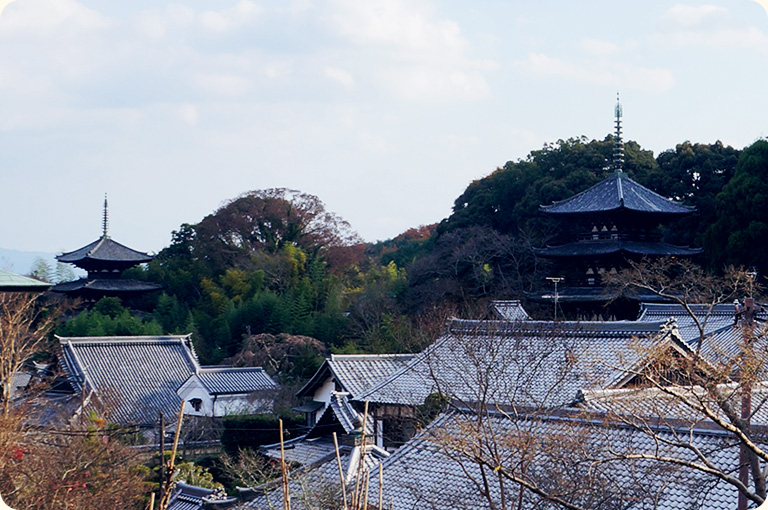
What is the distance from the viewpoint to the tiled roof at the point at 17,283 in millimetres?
5105

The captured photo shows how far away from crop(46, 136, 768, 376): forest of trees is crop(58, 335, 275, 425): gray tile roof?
9.98 feet

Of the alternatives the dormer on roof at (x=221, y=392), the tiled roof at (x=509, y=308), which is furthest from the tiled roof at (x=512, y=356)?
the dormer on roof at (x=221, y=392)

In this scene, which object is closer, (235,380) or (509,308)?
(509,308)

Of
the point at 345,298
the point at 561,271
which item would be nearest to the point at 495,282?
the point at 561,271

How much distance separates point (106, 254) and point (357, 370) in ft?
78.5

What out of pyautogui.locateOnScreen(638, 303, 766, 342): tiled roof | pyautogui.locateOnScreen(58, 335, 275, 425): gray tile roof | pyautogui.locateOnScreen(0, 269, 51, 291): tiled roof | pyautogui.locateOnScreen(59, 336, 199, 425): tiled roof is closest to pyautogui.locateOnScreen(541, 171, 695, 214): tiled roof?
pyautogui.locateOnScreen(638, 303, 766, 342): tiled roof

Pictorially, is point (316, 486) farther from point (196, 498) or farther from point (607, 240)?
point (607, 240)

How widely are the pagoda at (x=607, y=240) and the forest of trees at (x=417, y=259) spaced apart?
2.06 m

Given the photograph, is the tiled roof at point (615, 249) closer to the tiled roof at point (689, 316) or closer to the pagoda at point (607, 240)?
the pagoda at point (607, 240)

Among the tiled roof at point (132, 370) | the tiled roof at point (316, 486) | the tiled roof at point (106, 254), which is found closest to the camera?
the tiled roof at point (316, 486)

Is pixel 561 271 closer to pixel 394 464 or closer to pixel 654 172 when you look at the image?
pixel 654 172

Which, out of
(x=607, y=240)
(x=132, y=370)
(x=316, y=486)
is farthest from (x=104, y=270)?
(x=316, y=486)

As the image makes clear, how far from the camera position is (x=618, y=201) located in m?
25.2

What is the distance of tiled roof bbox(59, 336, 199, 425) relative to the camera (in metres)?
24.1
